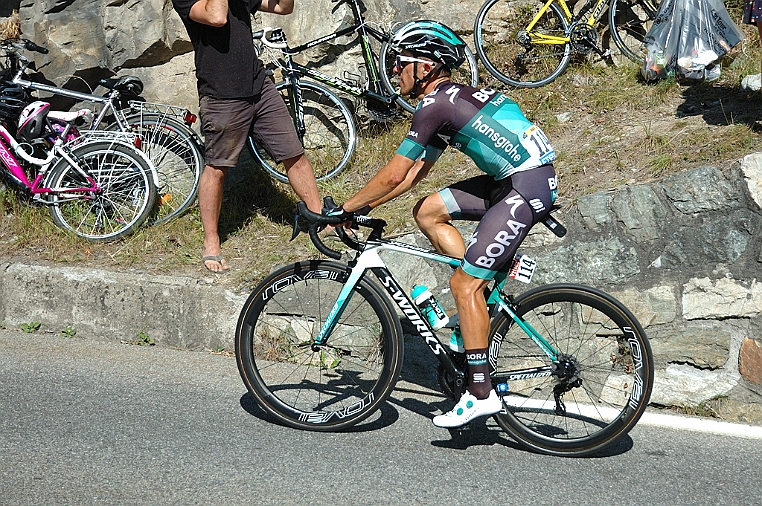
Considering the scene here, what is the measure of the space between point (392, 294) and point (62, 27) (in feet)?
17.1

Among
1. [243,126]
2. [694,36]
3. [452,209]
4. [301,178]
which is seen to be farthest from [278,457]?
[694,36]

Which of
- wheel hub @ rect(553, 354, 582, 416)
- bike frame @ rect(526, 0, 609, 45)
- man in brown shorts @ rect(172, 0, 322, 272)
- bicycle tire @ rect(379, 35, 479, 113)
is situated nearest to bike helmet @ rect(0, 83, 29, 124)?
man in brown shorts @ rect(172, 0, 322, 272)

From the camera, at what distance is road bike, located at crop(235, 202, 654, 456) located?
4.35 meters

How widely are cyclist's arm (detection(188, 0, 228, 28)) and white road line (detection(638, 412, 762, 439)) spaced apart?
396 centimetres

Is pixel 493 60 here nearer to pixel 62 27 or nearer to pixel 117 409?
pixel 62 27

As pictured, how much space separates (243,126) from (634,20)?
15.0ft

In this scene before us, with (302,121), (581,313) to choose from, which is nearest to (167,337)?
(302,121)

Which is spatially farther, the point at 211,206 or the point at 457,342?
the point at 211,206

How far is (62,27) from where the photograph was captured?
7.95 metres

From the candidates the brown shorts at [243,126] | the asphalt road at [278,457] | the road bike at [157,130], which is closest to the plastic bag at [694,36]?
the brown shorts at [243,126]

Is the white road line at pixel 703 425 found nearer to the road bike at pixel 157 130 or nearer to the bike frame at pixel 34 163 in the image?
the road bike at pixel 157 130

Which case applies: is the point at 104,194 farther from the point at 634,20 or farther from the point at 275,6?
the point at 634,20

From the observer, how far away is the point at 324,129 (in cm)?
803

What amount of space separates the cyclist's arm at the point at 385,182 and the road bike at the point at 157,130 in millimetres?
3150
